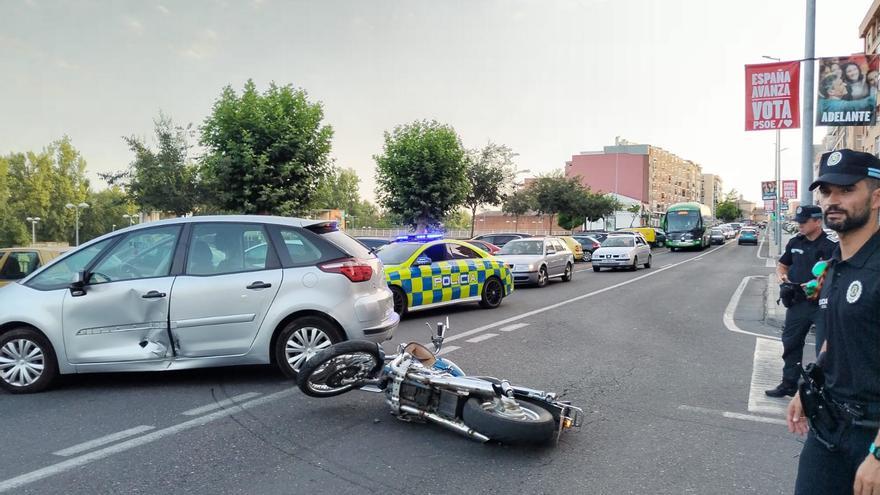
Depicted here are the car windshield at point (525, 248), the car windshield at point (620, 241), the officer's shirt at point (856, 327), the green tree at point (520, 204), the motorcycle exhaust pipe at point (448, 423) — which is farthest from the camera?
the green tree at point (520, 204)

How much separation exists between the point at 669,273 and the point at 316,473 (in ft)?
68.3

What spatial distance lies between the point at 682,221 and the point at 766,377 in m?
39.3

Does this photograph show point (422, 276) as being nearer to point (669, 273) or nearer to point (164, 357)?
point (164, 357)

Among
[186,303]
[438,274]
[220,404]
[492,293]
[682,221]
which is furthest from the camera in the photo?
[682,221]

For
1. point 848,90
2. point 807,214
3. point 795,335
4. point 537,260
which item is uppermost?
point 848,90

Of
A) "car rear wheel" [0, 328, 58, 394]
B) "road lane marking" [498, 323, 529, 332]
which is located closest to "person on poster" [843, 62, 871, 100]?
"road lane marking" [498, 323, 529, 332]

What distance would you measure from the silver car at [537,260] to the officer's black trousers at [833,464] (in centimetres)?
1437

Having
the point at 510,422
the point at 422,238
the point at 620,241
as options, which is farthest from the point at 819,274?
the point at 620,241

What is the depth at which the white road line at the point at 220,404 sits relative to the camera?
5250 millimetres

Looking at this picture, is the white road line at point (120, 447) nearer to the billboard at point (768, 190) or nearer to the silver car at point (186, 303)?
the silver car at point (186, 303)

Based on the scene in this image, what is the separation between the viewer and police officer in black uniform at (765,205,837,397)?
5.66 m

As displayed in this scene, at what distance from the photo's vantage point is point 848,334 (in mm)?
2252

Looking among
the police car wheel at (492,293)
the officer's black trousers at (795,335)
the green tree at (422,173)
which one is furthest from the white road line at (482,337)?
the green tree at (422,173)

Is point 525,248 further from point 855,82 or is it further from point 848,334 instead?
point 848,334
